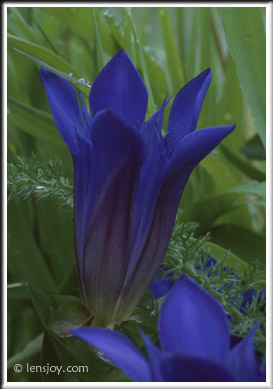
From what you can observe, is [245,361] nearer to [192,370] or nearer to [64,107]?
[192,370]

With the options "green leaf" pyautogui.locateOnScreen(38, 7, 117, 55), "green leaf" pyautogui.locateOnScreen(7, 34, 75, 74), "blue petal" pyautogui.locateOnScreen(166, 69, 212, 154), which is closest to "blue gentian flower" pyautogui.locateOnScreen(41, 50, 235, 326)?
"blue petal" pyautogui.locateOnScreen(166, 69, 212, 154)

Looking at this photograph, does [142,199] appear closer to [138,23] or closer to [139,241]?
→ [139,241]

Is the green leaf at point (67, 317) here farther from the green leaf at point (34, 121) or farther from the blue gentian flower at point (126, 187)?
the green leaf at point (34, 121)

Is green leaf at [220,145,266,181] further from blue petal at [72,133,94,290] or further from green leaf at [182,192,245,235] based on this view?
blue petal at [72,133,94,290]

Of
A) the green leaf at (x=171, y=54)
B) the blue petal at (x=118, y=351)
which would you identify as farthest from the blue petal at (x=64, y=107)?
the green leaf at (x=171, y=54)

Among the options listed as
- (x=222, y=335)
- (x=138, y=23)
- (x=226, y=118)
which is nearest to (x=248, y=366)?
(x=222, y=335)

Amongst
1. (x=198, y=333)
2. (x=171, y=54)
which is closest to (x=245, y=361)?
(x=198, y=333)
